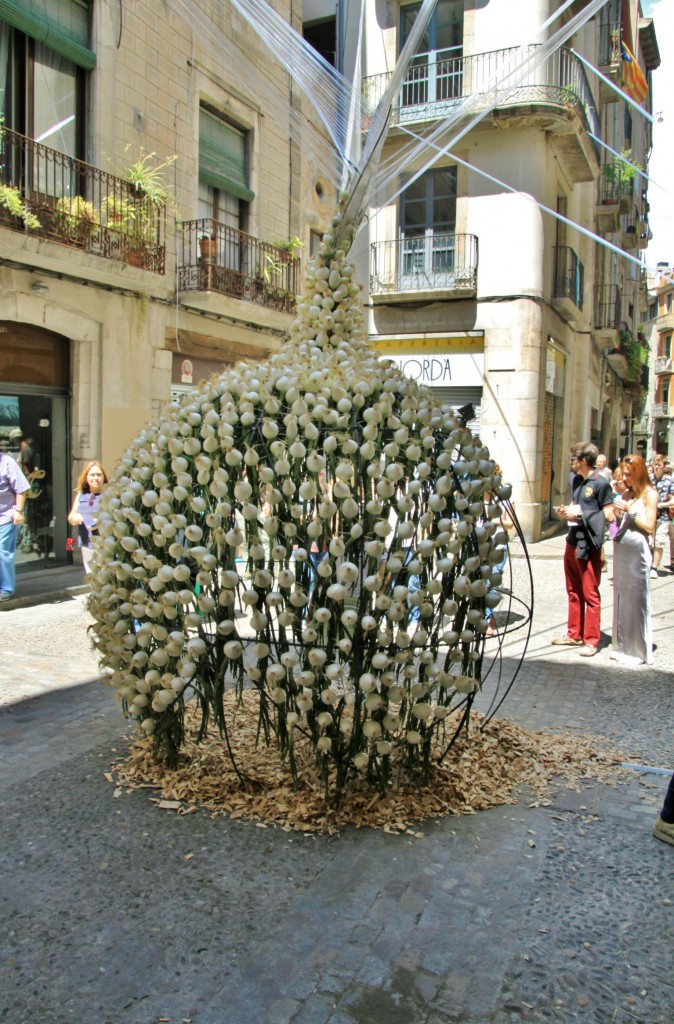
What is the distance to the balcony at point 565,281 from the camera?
18.0m

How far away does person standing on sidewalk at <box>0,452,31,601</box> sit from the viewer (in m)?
8.63

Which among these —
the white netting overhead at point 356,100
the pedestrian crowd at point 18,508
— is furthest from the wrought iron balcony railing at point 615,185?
the pedestrian crowd at point 18,508

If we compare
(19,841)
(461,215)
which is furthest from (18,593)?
(461,215)

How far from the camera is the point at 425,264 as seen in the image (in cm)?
1808

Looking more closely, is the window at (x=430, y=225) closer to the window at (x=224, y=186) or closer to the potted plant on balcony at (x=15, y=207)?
the window at (x=224, y=186)

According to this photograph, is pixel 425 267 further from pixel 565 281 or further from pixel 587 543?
pixel 587 543

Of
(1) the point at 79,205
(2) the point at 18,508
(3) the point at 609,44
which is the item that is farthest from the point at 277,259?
(3) the point at 609,44

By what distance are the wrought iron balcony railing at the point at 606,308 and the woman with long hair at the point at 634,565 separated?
57.2ft

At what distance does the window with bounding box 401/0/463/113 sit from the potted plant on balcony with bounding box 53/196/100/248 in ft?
32.5

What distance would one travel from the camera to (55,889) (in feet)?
9.53

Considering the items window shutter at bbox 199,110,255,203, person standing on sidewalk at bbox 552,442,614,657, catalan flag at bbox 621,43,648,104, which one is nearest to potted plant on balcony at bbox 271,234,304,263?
window shutter at bbox 199,110,255,203

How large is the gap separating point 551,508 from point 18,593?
1373cm

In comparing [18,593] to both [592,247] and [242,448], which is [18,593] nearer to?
[242,448]

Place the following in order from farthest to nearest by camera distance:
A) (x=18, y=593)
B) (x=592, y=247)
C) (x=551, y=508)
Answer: (x=592, y=247) < (x=551, y=508) < (x=18, y=593)
